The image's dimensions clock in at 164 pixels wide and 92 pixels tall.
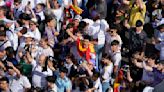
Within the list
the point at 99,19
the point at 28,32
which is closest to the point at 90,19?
the point at 99,19

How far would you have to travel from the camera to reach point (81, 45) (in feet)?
69.2

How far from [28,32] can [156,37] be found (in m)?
3.20

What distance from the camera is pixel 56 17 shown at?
22.1 m

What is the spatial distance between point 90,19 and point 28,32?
1.75 meters

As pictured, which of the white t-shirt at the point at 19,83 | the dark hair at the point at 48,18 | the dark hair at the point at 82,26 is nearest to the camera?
the white t-shirt at the point at 19,83

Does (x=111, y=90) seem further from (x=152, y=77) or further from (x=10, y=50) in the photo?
(x=10, y=50)

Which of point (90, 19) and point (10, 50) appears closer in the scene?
point (10, 50)

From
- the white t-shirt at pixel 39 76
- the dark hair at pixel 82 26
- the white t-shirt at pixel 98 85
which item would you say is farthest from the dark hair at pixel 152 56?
the white t-shirt at pixel 39 76

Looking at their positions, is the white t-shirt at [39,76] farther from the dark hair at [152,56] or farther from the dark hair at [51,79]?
the dark hair at [152,56]

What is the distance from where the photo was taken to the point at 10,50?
20766 millimetres

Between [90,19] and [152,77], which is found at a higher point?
[90,19]

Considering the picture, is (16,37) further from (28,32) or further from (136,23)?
(136,23)

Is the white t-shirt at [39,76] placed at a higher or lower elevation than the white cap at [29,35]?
lower

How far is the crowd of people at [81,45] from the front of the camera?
20.2 metres
